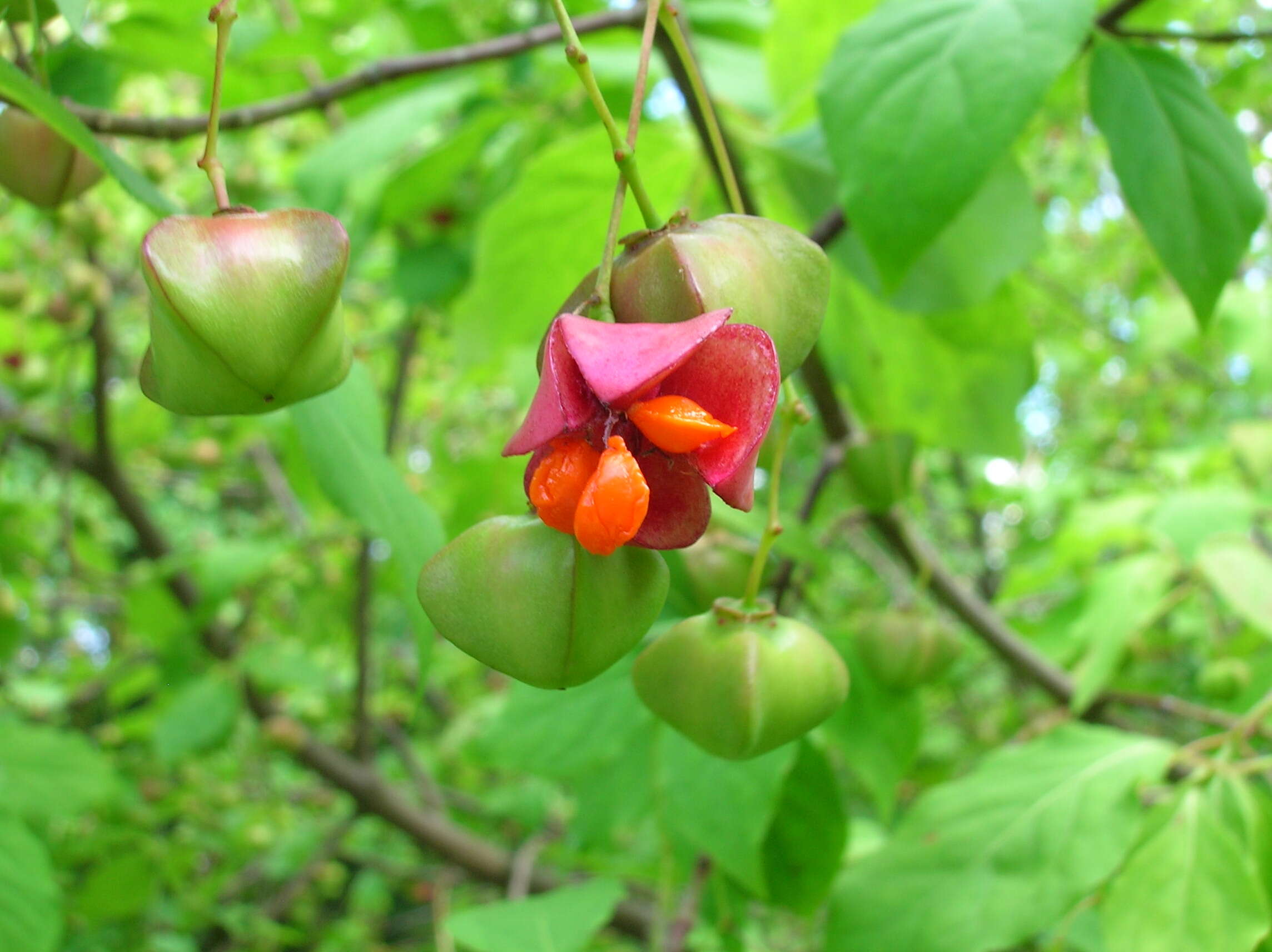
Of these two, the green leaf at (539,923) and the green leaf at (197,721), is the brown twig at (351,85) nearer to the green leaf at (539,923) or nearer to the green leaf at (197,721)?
the green leaf at (539,923)

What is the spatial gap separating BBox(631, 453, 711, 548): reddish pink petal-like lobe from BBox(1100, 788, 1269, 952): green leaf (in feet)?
2.17

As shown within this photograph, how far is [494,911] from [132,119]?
0.80 m

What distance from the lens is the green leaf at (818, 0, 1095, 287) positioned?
0.68m

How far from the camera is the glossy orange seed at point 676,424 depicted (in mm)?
382

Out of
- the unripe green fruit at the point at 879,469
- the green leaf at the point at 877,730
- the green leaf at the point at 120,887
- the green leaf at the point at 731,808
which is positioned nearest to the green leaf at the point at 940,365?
the unripe green fruit at the point at 879,469

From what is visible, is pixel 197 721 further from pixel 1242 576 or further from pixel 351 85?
pixel 1242 576

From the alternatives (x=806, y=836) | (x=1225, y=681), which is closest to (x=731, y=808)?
(x=806, y=836)

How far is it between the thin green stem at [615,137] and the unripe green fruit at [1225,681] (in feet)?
4.69

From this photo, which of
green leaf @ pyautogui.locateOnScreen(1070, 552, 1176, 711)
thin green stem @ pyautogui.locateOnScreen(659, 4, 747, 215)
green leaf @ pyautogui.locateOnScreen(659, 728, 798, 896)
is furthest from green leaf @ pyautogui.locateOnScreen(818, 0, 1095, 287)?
green leaf @ pyautogui.locateOnScreen(1070, 552, 1176, 711)

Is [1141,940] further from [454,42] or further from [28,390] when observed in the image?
[28,390]

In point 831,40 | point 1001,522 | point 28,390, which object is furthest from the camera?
point 1001,522

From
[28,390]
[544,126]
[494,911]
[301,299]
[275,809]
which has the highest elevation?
[301,299]

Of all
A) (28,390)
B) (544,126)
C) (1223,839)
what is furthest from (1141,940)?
(28,390)

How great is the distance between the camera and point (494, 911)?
1.04m
